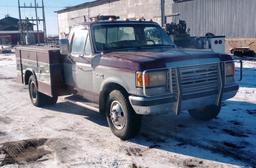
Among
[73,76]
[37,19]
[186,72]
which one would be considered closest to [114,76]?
[186,72]

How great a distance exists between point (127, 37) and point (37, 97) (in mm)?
3227

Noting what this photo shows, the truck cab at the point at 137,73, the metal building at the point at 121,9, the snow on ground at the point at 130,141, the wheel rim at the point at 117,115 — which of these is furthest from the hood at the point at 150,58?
the metal building at the point at 121,9

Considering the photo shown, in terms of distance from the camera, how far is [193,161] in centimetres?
473

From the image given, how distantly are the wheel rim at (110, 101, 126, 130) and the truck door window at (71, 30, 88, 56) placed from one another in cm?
145

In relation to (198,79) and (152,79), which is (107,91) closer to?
(152,79)

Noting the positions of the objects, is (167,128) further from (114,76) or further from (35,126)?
(35,126)

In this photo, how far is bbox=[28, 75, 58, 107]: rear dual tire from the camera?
8492 mm

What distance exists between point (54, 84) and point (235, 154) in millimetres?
4236

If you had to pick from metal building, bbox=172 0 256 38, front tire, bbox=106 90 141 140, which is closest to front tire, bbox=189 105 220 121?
front tire, bbox=106 90 141 140

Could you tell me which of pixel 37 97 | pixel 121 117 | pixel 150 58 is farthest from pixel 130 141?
pixel 37 97

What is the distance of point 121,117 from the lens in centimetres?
568

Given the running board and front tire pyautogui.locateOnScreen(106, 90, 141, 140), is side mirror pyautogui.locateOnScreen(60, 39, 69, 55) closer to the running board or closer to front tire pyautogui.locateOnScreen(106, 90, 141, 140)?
the running board

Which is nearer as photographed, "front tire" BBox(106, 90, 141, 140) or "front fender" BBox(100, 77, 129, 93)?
"front fender" BBox(100, 77, 129, 93)

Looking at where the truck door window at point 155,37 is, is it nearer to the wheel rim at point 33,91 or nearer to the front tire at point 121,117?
the front tire at point 121,117
